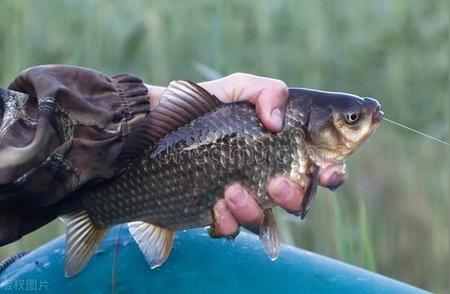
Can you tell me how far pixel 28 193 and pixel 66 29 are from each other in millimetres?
1954

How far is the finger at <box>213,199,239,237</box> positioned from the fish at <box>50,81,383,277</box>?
13 millimetres

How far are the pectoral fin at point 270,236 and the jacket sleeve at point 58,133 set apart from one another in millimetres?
291

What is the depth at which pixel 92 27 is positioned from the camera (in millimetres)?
3646

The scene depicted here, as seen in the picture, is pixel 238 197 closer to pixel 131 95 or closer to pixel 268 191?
pixel 268 191

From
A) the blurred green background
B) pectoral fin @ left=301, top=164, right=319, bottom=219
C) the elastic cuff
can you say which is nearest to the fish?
pectoral fin @ left=301, top=164, right=319, bottom=219

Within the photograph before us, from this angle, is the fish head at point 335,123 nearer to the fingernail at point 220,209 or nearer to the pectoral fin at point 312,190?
the pectoral fin at point 312,190

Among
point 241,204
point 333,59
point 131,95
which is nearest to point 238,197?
point 241,204

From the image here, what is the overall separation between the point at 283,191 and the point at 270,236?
0.37 feet

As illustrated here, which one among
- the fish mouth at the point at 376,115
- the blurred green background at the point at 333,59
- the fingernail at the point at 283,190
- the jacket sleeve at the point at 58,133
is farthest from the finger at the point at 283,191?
the blurred green background at the point at 333,59

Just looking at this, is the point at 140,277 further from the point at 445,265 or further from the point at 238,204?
the point at 445,265

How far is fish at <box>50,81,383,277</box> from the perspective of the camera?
1812 mm

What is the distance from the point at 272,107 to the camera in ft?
5.93

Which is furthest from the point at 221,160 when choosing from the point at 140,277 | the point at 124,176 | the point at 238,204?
the point at 140,277

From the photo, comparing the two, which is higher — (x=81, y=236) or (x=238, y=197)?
(x=238, y=197)
